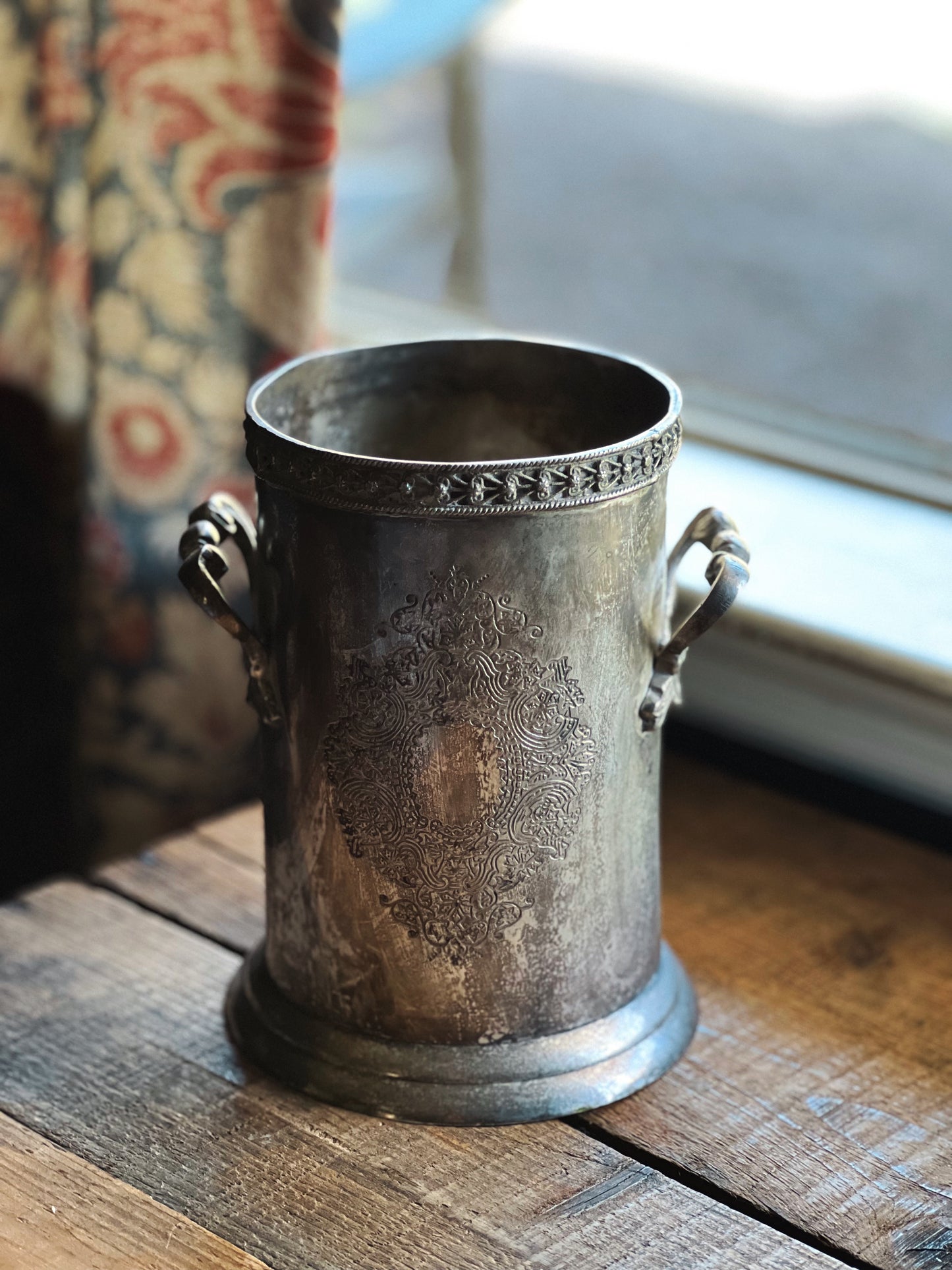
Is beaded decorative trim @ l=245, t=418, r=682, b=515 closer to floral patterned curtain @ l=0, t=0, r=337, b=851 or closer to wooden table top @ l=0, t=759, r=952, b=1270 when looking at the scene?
wooden table top @ l=0, t=759, r=952, b=1270

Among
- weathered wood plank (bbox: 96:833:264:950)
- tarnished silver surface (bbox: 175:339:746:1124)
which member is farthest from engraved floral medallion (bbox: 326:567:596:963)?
weathered wood plank (bbox: 96:833:264:950)

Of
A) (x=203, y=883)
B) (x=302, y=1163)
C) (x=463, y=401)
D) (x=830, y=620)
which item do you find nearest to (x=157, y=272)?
(x=463, y=401)

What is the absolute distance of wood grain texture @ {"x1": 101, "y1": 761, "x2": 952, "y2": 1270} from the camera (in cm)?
74

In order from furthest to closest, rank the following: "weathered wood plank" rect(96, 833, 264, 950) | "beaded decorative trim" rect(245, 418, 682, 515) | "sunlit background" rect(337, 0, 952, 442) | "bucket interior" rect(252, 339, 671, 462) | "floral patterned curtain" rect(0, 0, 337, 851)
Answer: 1. "sunlit background" rect(337, 0, 952, 442)
2. "floral patterned curtain" rect(0, 0, 337, 851)
3. "weathered wood plank" rect(96, 833, 264, 950)
4. "bucket interior" rect(252, 339, 671, 462)
5. "beaded decorative trim" rect(245, 418, 682, 515)

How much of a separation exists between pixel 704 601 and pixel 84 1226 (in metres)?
0.42

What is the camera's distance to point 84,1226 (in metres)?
0.70

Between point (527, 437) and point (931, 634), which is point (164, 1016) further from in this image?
point (931, 634)

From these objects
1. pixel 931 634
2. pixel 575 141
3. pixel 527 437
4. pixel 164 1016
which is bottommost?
pixel 164 1016

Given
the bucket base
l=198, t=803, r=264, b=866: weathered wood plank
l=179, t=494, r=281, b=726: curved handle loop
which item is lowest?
l=198, t=803, r=264, b=866: weathered wood plank

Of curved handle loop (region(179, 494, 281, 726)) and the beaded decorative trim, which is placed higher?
the beaded decorative trim

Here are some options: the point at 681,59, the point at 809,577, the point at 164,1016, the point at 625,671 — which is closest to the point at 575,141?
the point at 681,59

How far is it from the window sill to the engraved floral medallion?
1.23 ft

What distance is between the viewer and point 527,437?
88 cm

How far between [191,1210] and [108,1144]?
7 centimetres
